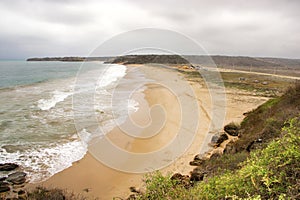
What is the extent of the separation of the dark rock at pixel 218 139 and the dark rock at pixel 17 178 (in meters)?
8.14

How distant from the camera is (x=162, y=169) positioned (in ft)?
29.0

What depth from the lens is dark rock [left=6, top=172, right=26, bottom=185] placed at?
7961 millimetres

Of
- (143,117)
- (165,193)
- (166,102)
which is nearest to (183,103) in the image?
(166,102)

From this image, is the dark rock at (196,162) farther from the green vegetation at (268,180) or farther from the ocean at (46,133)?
the green vegetation at (268,180)

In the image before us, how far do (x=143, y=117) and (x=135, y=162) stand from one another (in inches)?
279

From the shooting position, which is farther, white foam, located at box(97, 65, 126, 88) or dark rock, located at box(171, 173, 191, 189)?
white foam, located at box(97, 65, 126, 88)

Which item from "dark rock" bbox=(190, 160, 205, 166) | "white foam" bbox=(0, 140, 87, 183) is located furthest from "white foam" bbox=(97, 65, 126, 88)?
"dark rock" bbox=(190, 160, 205, 166)

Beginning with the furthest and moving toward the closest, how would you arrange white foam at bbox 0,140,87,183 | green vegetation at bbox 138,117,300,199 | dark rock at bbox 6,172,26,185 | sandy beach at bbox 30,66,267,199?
white foam at bbox 0,140,87,183 → dark rock at bbox 6,172,26,185 → sandy beach at bbox 30,66,267,199 → green vegetation at bbox 138,117,300,199

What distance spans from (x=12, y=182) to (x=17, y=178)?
0.95 feet

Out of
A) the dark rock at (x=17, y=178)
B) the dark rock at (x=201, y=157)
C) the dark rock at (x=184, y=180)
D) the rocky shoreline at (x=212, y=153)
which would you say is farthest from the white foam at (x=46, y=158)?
the dark rock at (x=201, y=157)

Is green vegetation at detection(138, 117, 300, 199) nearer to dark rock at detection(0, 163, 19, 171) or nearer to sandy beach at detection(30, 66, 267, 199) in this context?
sandy beach at detection(30, 66, 267, 199)

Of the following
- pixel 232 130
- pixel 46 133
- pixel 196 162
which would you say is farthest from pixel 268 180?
pixel 46 133

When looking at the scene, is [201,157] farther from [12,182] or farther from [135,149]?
[12,182]

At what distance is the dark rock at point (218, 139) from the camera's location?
10.9 metres
